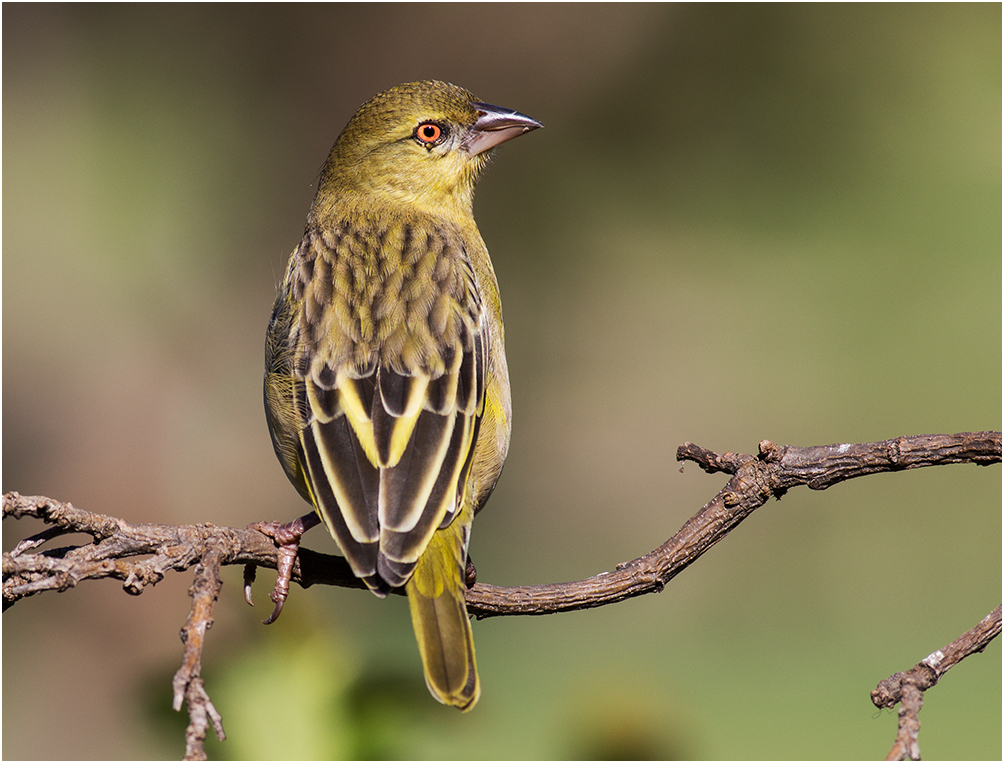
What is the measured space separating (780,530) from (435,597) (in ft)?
25.6

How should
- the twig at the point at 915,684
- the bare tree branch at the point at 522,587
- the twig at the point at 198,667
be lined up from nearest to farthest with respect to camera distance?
the twig at the point at 198,667
the twig at the point at 915,684
the bare tree branch at the point at 522,587

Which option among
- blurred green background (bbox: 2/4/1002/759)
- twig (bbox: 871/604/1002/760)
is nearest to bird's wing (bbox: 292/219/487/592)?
twig (bbox: 871/604/1002/760)

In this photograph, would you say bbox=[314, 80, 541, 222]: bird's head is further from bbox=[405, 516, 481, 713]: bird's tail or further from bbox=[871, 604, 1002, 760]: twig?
bbox=[871, 604, 1002, 760]: twig

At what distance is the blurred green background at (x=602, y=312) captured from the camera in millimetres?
7973

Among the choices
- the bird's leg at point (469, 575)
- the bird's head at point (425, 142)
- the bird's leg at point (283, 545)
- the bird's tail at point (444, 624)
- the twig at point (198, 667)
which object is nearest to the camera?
the twig at point (198, 667)

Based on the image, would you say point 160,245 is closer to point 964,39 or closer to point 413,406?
point 413,406

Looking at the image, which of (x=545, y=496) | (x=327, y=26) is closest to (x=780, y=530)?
(x=545, y=496)

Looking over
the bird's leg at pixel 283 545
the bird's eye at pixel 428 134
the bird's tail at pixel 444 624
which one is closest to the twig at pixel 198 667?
the bird's leg at pixel 283 545

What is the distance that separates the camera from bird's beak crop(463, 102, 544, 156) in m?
4.60

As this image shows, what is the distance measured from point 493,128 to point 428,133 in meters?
0.28

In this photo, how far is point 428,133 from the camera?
4.60m

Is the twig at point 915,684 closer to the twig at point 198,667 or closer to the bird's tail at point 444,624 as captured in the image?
the bird's tail at point 444,624

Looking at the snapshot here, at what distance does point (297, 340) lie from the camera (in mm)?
3662

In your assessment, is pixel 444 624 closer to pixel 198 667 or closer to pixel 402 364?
pixel 198 667
